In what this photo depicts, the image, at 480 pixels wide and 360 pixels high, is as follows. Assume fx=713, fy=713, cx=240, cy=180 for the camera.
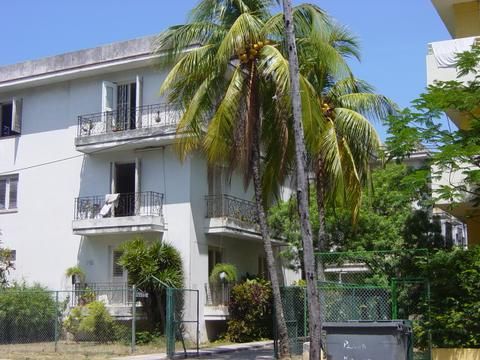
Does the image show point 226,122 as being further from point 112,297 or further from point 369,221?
point 369,221

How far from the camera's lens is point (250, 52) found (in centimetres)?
1847

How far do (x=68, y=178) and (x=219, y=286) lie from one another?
7.16 metres

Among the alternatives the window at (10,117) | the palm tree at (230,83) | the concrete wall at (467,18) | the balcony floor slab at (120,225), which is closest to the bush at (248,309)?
the balcony floor slab at (120,225)

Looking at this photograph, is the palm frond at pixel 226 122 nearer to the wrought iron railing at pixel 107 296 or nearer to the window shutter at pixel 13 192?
the wrought iron railing at pixel 107 296

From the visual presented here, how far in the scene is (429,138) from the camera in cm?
1505

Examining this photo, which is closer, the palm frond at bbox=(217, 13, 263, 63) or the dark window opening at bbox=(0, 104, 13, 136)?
the palm frond at bbox=(217, 13, 263, 63)

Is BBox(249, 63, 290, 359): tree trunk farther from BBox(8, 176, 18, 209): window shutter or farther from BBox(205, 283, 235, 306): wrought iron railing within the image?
BBox(8, 176, 18, 209): window shutter

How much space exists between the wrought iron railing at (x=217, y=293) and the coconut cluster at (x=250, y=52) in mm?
9974

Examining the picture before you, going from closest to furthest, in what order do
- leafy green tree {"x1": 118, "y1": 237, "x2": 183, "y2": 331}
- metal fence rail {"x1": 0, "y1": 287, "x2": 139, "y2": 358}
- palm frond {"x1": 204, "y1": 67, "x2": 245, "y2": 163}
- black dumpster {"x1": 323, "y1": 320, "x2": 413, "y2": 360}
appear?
1. black dumpster {"x1": 323, "y1": 320, "x2": 413, "y2": 360}
2. palm frond {"x1": 204, "y1": 67, "x2": 245, "y2": 163}
3. metal fence rail {"x1": 0, "y1": 287, "x2": 139, "y2": 358}
4. leafy green tree {"x1": 118, "y1": 237, "x2": 183, "y2": 331}

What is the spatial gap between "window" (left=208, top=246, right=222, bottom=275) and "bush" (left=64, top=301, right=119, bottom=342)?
15.1ft

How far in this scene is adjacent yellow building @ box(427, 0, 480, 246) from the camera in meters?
17.0

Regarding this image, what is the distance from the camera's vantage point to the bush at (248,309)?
24844 millimetres

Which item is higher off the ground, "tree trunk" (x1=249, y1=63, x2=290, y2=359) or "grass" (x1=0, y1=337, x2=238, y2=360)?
"tree trunk" (x1=249, y1=63, x2=290, y2=359)

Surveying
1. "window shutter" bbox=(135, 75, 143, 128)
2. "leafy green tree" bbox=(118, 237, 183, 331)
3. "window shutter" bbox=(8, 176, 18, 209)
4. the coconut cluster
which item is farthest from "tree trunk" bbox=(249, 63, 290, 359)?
"window shutter" bbox=(8, 176, 18, 209)
